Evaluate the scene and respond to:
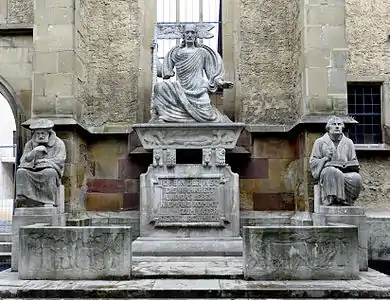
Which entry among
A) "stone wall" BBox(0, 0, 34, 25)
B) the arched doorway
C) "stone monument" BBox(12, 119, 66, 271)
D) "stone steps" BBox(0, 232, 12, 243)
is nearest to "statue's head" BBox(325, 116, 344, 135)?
"stone monument" BBox(12, 119, 66, 271)

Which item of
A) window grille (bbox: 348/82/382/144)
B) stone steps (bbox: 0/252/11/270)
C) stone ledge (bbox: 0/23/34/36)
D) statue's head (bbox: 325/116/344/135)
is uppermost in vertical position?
stone ledge (bbox: 0/23/34/36)

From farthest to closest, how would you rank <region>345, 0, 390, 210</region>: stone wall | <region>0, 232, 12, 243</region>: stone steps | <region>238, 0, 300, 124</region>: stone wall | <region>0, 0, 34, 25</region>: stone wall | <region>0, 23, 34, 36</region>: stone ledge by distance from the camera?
<region>345, 0, 390, 210</region>: stone wall < <region>0, 0, 34, 25</region>: stone wall < <region>0, 23, 34, 36</region>: stone ledge < <region>238, 0, 300, 124</region>: stone wall < <region>0, 232, 12, 243</region>: stone steps

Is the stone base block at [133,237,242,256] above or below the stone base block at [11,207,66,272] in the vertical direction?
below

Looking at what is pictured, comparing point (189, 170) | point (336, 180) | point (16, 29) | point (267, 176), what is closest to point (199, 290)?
point (336, 180)

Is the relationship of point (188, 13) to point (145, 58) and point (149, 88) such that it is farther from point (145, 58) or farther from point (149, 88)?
point (149, 88)

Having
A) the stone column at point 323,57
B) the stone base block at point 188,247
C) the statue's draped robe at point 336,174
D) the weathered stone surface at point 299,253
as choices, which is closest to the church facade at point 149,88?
the stone column at point 323,57

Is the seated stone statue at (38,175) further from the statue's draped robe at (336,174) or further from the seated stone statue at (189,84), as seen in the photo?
the statue's draped robe at (336,174)

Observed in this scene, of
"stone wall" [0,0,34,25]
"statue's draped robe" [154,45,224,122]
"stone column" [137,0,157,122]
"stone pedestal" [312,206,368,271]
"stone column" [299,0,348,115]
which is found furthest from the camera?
"stone wall" [0,0,34,25]

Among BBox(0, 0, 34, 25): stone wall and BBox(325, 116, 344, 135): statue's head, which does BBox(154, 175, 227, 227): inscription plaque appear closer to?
BBox(325, 116, 344, 135): statue's head

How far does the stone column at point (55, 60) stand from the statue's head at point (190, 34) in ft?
7.02

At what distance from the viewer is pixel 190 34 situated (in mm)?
10141

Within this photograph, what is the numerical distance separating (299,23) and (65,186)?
5.42 meters

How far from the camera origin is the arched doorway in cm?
1203

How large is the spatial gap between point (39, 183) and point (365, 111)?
7681 mm
